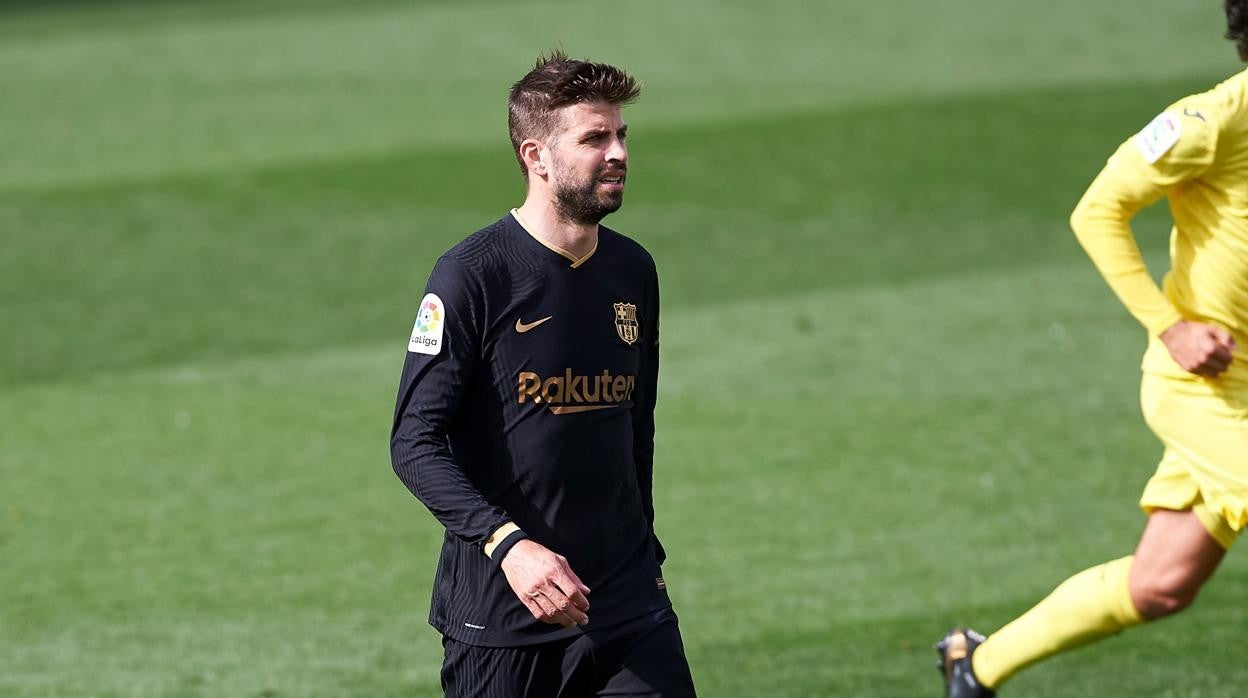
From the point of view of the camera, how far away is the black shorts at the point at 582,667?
4.95 metres

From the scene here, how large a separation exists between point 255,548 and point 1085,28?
19051 millimetres

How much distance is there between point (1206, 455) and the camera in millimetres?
5180

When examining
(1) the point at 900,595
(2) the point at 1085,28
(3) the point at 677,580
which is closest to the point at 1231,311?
(1) the point at 900,595

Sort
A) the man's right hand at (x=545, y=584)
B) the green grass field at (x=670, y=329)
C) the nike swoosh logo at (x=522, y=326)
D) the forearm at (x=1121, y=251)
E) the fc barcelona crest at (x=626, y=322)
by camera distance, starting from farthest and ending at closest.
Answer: the green grass field at (x=670, y=329) → the forearm at (x=1121, y=251) → the fc barcelona crest at (x=626, y=322) → the nike swoosh logo at (x=522, y=326) → the man's right hand at (x=545, y=584)

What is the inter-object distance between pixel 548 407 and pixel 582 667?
69 cm

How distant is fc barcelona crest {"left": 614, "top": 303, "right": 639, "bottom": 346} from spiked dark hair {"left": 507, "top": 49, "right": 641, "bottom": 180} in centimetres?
49

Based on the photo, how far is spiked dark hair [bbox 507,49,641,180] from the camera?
4855 millimetres

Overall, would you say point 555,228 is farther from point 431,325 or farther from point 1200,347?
point 1200,347

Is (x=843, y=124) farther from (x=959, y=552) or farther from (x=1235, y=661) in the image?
(x=1235, y=661)

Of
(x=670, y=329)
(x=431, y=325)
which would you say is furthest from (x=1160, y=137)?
(x=670, y=329)

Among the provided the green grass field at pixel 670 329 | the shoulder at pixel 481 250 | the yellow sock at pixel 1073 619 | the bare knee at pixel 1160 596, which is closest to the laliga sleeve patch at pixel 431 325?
the shoulder at pixel 481 250

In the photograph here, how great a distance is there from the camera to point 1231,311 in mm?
5211

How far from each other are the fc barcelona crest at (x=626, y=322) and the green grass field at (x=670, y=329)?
2681 mm

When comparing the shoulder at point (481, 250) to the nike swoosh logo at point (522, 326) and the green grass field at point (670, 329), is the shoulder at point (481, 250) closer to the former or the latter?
the nike swoosh logo at point (522, 326)
